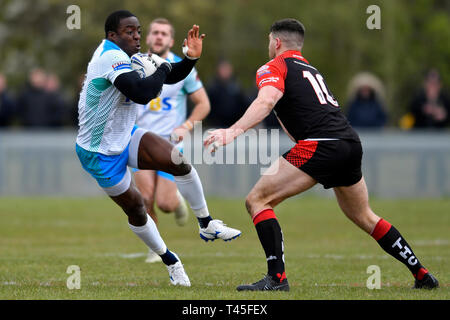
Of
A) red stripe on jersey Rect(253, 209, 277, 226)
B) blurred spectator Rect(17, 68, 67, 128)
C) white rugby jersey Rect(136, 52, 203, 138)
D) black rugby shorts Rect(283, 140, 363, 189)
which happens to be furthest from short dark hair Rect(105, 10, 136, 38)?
blurred spectator Rect(17, 68, 67, 128)

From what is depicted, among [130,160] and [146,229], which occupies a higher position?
[130,160]

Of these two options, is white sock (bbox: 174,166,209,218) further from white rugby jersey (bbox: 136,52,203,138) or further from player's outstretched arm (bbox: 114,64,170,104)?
white rugby jersey (bbox: 136,52,203,138)

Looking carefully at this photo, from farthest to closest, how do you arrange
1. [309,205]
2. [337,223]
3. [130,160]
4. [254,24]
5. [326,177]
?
[254,24] → [309,205] → [337,223] → [130,160] → [326,177]

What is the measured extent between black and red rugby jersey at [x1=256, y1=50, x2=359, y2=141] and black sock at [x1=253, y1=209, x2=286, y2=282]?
2.52ft

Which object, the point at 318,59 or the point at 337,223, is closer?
the point at 337,223

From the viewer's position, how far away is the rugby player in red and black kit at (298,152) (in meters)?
7.93

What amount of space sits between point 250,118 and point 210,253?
4373mm

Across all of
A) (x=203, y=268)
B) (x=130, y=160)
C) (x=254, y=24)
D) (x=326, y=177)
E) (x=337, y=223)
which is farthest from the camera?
(x=254, y=24)

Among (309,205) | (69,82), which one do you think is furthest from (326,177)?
(69,82)

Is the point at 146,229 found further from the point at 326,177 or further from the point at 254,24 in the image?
the point at 254,24

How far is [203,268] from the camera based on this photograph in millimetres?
10164

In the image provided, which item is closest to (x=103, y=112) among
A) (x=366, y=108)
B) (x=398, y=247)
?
(x=398, y=247)

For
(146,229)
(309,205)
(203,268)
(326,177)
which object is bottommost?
(309,205)

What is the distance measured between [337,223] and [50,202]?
6.31 m
